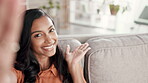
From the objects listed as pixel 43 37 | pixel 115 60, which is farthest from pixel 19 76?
pixel 115 60

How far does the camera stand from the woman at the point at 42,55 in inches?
41.2

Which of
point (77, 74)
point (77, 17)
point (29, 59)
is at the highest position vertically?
point (77, 17)

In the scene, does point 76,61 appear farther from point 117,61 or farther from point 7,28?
point 7,28

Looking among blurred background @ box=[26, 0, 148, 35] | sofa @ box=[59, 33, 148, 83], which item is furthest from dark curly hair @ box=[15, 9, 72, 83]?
blurred background @ box=[26, 0, 148, 35]

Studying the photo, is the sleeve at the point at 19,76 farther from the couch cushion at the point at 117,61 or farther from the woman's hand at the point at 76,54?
the couch cushion at the point at 117,61

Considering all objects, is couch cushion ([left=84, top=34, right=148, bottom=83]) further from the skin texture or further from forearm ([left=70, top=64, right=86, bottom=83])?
the skin texture

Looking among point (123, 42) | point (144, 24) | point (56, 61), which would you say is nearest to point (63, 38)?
point (56, 61)

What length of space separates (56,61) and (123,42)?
0.45 metres

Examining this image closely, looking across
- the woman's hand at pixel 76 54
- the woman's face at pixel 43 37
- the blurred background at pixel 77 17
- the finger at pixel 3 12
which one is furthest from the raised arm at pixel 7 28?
the blurred background at pixel 77 17

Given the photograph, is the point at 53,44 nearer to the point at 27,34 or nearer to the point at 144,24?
the point at 27,34

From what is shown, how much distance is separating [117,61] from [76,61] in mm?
260

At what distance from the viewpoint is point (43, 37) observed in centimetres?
105

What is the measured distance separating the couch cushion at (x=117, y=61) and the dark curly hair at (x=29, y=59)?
0.50 feet

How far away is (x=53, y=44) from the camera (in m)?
1.05
